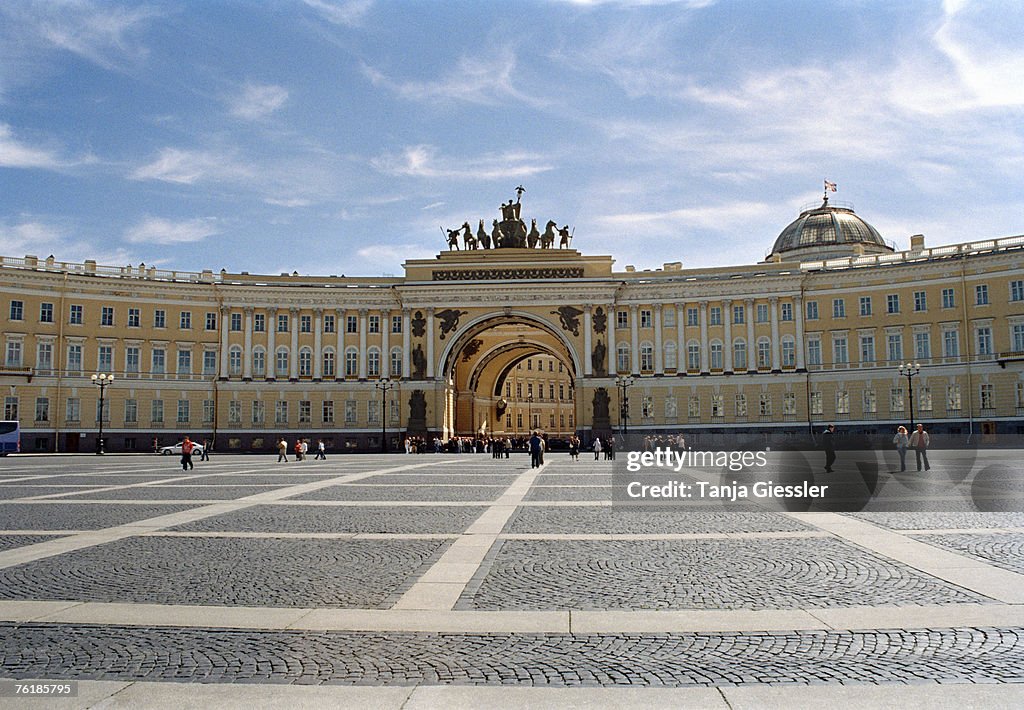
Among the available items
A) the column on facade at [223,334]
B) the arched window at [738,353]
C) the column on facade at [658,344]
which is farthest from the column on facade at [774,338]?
the column on facade at [223,334]

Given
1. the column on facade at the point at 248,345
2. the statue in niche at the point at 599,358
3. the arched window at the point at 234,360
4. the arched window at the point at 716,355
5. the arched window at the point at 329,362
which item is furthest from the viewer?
the arched window at the point at 329,362

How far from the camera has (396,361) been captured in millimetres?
76938

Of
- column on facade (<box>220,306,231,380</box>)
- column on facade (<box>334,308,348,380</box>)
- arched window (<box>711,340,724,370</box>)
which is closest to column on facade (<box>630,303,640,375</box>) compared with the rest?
arched window (<box>711,340,724,370</box>)

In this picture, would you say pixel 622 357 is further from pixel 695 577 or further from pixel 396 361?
pixel 695 577

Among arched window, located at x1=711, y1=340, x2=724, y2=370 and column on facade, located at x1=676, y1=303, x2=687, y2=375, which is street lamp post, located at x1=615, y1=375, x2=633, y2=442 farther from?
arched window, located at x1=711, y1=340, x2=724, y2=370

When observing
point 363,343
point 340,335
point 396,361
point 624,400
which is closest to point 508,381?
point 396,361

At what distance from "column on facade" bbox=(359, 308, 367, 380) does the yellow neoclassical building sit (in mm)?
124

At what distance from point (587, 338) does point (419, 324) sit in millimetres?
14642

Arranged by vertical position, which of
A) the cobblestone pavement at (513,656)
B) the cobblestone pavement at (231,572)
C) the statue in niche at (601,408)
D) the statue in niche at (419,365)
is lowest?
the cobblestone pavement at (513,656)

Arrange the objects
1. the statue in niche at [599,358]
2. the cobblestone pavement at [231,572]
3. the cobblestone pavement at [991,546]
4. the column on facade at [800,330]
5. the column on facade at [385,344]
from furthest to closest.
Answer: the column on facade at [385,344], the statue in niche at [599,358], the column on facade at [800,330], the cobblestone pavement at [991,546], the cobblestone pavement at [231,572]

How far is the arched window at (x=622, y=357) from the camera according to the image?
75.2m

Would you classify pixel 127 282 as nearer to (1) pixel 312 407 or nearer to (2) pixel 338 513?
(1) pixel 312 407

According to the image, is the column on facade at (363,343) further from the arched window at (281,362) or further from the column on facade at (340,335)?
the arched window at (281,362)

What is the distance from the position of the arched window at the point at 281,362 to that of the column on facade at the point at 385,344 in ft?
27.4
